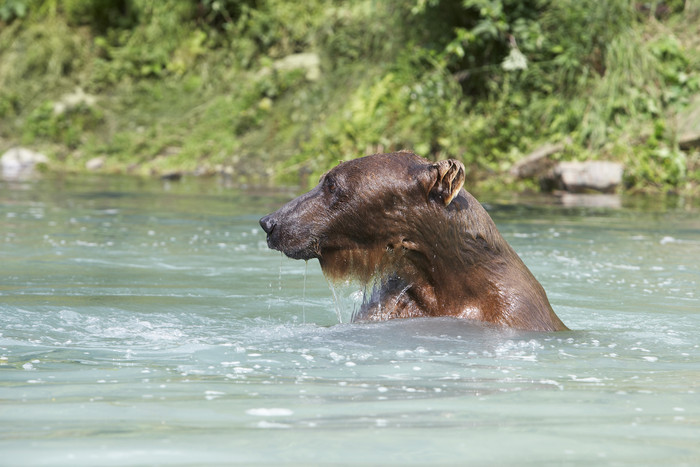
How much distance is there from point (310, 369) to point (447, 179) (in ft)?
4.30

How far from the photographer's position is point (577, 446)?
2.80 metres

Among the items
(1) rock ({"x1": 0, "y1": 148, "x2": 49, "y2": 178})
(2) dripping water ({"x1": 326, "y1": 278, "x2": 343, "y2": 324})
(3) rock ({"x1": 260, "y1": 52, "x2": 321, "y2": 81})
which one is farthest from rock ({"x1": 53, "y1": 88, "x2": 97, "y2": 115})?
(2) dripping water ({"x1": 326, "y1": 278, "x2": 343, "y2": 324})

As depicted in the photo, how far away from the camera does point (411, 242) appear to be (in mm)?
4926

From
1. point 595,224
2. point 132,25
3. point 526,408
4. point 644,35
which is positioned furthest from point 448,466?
point 132,25

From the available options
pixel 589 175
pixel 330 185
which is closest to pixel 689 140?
pixel 589 175

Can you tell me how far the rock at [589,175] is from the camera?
1507 cm

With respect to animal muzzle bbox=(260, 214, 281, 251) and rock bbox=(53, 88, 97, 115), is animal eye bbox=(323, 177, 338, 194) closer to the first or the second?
animal muzzle bbox=(260, 214, 281, 251)

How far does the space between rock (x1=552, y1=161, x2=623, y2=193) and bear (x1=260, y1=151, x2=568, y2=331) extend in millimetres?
10465

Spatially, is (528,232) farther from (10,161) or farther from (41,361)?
(10,161)

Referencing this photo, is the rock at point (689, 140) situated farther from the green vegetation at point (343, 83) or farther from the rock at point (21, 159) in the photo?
the rock at point (21, 159)

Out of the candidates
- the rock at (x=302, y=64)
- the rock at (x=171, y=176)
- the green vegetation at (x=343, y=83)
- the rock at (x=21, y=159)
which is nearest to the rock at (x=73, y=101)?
the green vegetation at (x=343, y=83)

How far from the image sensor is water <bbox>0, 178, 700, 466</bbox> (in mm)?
2789

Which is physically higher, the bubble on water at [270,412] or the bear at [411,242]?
the bear at [411,242]

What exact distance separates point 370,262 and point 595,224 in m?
6.43
